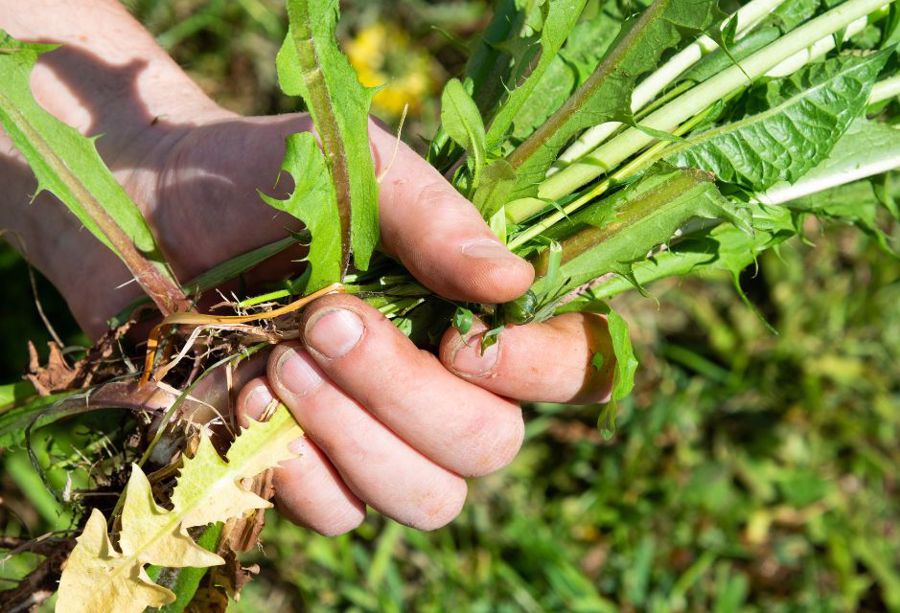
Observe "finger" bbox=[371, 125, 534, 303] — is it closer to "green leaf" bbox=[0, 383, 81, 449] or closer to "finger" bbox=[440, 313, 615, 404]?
"finger" bbox=[440, 313, 615, 404]

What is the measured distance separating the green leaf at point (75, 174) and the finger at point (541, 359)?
0.49 metres

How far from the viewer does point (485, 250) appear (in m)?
1.16

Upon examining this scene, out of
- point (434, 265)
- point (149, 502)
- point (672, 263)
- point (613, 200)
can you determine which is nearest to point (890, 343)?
point (672, 263)

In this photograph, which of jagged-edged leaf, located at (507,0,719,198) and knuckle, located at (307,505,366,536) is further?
knuckle, located at (307,505,366,536)

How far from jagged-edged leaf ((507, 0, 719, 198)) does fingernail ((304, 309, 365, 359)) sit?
0.31 meters

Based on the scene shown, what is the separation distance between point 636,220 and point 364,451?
1.86 ft

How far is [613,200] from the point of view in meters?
1.25

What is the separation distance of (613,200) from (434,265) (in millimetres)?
289

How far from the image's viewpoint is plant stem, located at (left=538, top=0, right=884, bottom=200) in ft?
4.31

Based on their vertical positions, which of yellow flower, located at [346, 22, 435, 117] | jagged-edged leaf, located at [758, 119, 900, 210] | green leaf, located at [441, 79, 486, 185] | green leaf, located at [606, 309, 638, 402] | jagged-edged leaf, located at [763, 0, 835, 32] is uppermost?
green leaf, located at [441, 79, 486, 185]

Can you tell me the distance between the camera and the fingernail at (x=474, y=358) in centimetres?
132

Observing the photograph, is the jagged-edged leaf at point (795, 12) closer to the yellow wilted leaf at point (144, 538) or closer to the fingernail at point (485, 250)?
the fingernail at point (485, 250)

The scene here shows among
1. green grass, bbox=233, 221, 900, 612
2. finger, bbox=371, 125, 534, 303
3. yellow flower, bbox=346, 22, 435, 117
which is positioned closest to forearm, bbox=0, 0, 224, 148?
finger, bbox=371, 125, 534, 303

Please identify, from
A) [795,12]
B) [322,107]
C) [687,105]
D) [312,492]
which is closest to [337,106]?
[322,107]
